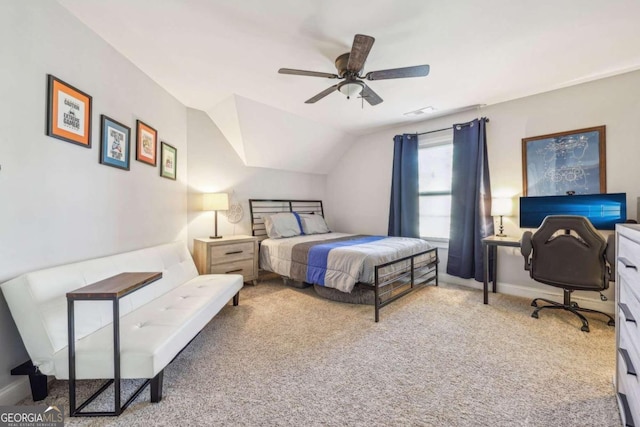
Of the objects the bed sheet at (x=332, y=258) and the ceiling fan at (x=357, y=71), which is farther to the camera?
the bed sheet at (x=332, y=258)

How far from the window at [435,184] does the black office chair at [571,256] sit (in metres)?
1.51

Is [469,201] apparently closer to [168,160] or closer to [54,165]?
[168,160]

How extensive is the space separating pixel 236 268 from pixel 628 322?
3511mm

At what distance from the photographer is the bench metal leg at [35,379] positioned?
148cm

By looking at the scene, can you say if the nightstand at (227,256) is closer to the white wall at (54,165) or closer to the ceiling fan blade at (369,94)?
the white wall at (54,165)

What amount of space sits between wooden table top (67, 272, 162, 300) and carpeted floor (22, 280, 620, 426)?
68 cm

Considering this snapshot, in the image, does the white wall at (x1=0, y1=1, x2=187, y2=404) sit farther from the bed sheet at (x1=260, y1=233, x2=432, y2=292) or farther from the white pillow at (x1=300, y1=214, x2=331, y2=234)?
the white pillow at (x1=300, y1=214, x2=331, y2=234)

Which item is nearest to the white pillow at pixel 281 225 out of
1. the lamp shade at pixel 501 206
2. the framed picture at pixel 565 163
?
the lamp shade at pixel 501 206

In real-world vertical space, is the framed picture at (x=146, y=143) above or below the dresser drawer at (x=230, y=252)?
above

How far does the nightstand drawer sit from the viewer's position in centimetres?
338

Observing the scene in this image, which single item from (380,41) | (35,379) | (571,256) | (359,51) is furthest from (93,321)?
(571,256)

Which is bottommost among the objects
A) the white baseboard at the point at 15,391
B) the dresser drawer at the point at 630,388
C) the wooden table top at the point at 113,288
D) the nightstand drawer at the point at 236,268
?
the white baseboard at the point at 15,391

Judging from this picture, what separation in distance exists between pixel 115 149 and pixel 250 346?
207 centimetres

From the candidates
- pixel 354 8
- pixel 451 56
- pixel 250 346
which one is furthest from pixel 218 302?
pixel 451 56
